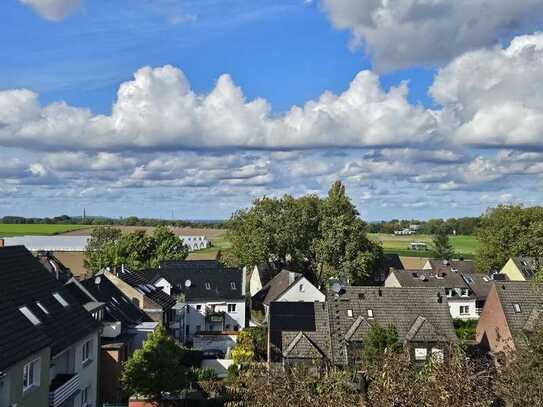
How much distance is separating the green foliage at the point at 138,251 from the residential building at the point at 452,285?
32.5 metres

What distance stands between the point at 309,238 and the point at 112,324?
120 feet

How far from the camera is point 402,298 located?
45.3 m

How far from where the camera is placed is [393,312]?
146ft

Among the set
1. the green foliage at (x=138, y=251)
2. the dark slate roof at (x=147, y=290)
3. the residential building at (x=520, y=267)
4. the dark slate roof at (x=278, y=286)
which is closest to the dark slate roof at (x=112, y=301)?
the dark slate roof at (x=147, y=290)

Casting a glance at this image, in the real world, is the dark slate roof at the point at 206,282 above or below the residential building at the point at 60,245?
below

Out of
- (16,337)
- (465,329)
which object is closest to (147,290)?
(465,329)

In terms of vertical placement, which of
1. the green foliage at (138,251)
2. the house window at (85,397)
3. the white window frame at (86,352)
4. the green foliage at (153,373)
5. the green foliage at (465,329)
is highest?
the green foliage at (138,251)

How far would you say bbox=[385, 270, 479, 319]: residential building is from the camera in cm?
7138

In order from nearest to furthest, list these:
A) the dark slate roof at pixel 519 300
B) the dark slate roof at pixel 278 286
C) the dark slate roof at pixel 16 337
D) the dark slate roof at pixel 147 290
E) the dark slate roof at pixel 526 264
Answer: the dark slate roof at pixel 16 337 → the dark slate roof at pixel 519 300 → the dark slate roof at pixel 147 290 → the dark slate roof at pixel 278 286 → the dark slate roof at pixel 526 264

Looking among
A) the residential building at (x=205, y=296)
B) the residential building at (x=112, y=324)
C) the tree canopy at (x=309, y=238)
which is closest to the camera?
the residential building at (x=112, y=324)

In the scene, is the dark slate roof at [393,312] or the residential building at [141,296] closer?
the dark slate roof at [393,312]

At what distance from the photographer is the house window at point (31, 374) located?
70.5 feet

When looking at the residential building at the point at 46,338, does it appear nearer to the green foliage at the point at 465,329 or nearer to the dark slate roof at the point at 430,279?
the green foliage at the point at 465,329

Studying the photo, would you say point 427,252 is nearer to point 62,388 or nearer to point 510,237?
point 510,237
